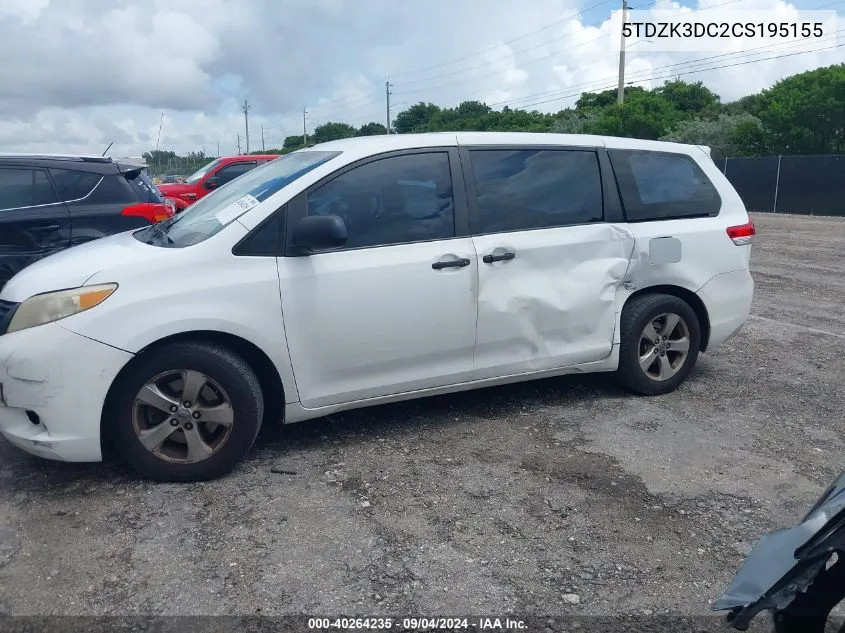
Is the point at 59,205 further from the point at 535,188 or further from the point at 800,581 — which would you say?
the point at 800,581

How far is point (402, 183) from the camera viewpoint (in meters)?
4.46

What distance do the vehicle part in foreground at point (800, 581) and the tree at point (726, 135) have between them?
112 feet

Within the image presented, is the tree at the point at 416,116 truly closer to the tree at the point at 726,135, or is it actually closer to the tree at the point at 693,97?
the tree at the point at 693,97

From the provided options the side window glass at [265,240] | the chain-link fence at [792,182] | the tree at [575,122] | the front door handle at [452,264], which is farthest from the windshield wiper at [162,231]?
the tree at [575,122]

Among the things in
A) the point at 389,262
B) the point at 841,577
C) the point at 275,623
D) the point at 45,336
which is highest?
the point at 389,262

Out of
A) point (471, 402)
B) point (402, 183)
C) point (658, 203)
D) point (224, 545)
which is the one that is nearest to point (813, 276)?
point (658, 203)

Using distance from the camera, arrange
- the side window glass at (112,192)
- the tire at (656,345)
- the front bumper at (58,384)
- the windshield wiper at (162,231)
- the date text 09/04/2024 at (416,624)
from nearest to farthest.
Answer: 1. the date text 09/04/2024 at (416,624)
2. the front bumper at (58,384)
3. the windshield wiper at (162,231)
4. the tire at (656,345)
5. the side window glass at (112,192)

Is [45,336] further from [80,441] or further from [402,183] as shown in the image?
[402,183]

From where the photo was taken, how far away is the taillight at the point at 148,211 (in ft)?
22.7

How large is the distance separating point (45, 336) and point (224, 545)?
1.33 meters

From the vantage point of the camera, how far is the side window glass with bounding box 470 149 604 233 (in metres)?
4.68

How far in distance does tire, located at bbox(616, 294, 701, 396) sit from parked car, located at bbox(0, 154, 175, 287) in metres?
4.34

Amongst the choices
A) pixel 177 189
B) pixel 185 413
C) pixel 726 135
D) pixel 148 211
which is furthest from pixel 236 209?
pixel 726 135

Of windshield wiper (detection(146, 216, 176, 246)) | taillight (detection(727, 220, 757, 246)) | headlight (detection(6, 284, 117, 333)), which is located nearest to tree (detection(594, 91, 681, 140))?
taillight (detection(727, 220, 757, 246))
